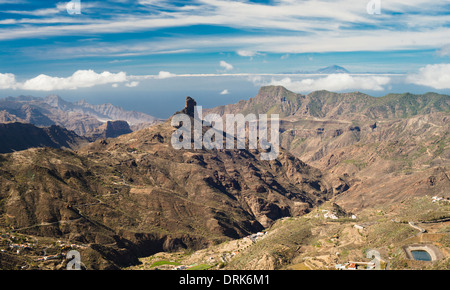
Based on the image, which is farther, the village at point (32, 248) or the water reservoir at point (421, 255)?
the village at point (32, 248)

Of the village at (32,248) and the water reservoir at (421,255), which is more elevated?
the water reservoir at (421,255)

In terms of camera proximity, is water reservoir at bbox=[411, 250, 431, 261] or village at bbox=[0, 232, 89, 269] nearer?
water reservoir at bbox=[411, 250, 431, 261]

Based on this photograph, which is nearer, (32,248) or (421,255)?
(421,255)

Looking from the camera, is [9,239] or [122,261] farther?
[122,261]

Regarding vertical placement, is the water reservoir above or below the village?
above

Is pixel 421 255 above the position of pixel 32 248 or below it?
above
